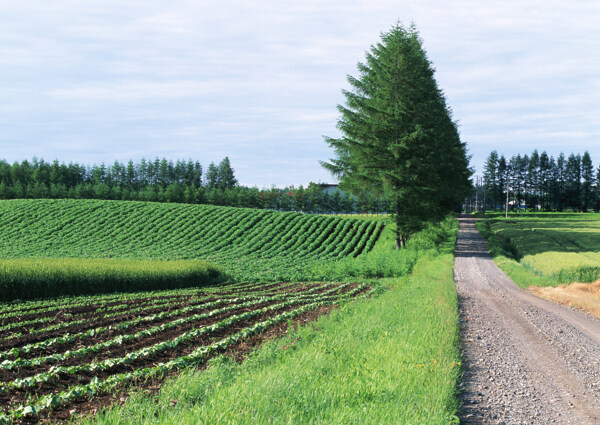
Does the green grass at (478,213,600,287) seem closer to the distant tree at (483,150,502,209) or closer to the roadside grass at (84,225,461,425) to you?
the roadside grass at (84,225,461,425)

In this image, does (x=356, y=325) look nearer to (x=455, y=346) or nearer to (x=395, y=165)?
(x=455, y=346)

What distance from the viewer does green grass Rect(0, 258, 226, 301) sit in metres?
19.5

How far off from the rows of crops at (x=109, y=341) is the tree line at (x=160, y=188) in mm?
67274

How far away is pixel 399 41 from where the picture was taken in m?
30.7

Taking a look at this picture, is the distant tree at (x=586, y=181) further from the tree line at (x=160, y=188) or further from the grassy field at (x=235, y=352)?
the grassy field at (x=235, y=352)

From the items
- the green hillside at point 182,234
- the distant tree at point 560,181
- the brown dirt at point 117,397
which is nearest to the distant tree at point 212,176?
the green hillside at point 182,234

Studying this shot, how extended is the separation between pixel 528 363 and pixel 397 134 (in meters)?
24.1

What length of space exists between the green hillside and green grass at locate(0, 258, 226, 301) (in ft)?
13.2

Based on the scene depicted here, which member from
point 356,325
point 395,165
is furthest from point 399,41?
point 356,325

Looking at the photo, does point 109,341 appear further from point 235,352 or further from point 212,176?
point 212,176

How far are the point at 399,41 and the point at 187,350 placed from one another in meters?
27.8

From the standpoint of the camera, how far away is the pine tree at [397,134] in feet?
99.3

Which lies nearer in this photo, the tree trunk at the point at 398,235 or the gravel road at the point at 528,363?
the gravel road at the point at 528,363

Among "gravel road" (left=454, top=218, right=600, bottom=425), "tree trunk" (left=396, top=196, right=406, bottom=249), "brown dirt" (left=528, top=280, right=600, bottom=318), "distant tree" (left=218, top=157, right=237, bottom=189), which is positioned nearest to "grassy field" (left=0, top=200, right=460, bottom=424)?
"gravel road" (left=454, top=218, right=600, bottom=425)
